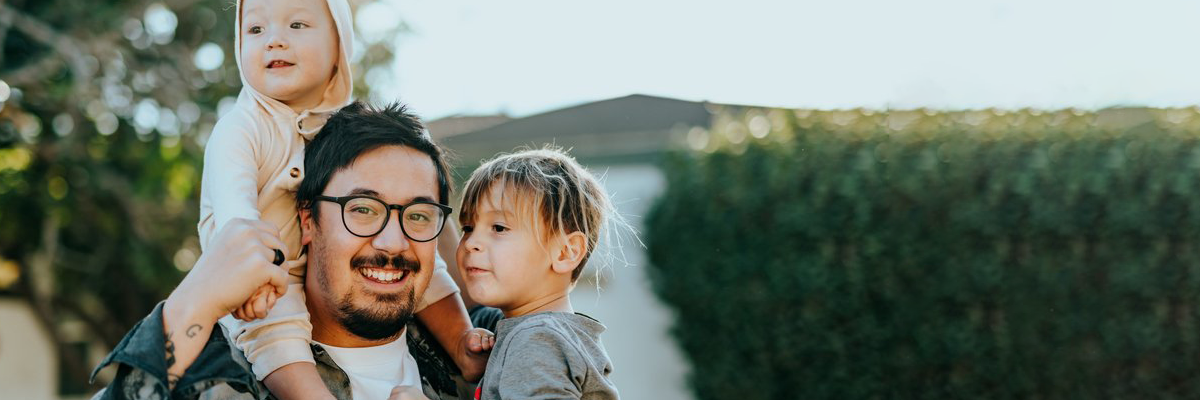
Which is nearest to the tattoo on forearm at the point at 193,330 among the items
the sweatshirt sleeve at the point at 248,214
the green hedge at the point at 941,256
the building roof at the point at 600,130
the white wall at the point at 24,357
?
the sweatshirt sleeve at the point at 248,214

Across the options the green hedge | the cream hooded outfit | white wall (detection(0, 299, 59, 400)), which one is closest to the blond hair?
the cream hooded outfit

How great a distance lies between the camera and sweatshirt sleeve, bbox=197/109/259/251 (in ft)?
8.83

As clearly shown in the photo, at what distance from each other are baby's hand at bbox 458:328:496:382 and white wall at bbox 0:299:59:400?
1251cm

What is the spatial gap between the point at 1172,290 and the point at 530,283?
182 inches

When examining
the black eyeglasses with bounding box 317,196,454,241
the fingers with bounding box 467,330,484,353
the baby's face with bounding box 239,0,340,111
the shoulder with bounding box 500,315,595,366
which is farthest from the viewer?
the fingers with bounding box 467,330,484,353

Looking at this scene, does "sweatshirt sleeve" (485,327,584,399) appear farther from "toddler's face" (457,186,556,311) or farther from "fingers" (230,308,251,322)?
"fingers" (230,308,251,322)

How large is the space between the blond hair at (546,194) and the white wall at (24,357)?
1267 centimetres

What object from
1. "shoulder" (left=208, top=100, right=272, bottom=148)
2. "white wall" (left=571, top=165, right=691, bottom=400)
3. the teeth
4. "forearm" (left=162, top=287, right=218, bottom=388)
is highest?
"shoulder" (left=208, top=100, right=272, bottom=148)

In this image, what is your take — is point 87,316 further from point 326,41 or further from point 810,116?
point 326,41

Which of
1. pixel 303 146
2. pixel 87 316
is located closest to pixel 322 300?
pixel 303 146

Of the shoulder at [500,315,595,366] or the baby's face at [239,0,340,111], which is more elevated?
the baby's face at [239,0,340,111]

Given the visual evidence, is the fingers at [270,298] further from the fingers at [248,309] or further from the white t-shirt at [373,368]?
the white t-shirt at [373,368]

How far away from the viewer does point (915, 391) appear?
23.9 ft

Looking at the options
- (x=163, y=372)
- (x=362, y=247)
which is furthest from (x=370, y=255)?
(x=163, y=372)
